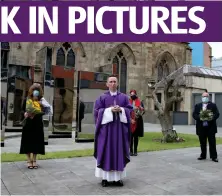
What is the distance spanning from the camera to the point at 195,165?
796 centimetres

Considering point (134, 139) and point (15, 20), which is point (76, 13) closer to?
point (15, 20)

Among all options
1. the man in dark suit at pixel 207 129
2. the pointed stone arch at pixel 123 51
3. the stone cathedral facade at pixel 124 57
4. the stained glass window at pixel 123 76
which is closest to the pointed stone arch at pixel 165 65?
the stone cathedral facade at pixel 124 57

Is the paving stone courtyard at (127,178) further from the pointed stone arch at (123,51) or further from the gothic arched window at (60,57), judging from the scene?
the pointed stone arch at (123,51)

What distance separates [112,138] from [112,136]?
0.12 feet

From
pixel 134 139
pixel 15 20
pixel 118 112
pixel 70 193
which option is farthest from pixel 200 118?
pixel 15 20

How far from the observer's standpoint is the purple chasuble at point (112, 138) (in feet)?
19.0

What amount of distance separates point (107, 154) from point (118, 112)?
2.71 feet

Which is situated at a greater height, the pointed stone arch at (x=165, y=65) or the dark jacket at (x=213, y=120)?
the pointed stone arch at (x=165, y=65)

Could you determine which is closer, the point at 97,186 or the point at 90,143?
the point at 97,186

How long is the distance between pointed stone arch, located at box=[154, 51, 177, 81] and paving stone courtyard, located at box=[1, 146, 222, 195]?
1012 inches

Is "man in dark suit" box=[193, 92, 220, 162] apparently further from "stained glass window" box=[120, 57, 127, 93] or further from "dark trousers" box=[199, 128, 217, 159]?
"stained glass window" box=[120, 57, 127, 93]

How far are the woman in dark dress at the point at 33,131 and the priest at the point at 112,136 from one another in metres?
2.05

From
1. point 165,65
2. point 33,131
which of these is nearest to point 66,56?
point 165,65

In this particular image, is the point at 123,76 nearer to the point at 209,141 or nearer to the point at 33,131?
the point at 209,141
